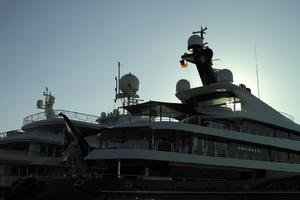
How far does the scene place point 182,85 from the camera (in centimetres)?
3403

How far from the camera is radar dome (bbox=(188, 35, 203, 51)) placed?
1308 inches

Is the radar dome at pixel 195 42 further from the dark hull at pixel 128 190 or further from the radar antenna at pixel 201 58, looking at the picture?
the dark hull at pixel 128 190

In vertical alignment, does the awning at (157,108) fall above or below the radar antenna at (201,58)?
below

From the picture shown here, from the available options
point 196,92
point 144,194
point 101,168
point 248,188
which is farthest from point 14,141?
point 248,188

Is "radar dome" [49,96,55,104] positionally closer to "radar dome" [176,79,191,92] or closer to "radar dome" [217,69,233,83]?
"radar dome" [176,79,191,92]

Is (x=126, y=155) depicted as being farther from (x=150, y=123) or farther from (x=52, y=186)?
(x=52, y=186)

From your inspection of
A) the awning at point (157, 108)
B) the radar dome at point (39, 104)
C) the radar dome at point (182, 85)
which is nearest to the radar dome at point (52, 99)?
the radar dome at point (39, 104)

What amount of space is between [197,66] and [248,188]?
1422cm

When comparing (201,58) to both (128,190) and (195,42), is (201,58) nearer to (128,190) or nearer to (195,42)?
(195,42)

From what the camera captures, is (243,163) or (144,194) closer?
(144,194)

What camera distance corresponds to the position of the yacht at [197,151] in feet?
66.7

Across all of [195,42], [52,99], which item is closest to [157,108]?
[195,42]

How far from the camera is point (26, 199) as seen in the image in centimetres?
2191

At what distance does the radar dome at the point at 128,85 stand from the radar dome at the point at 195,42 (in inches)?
273
